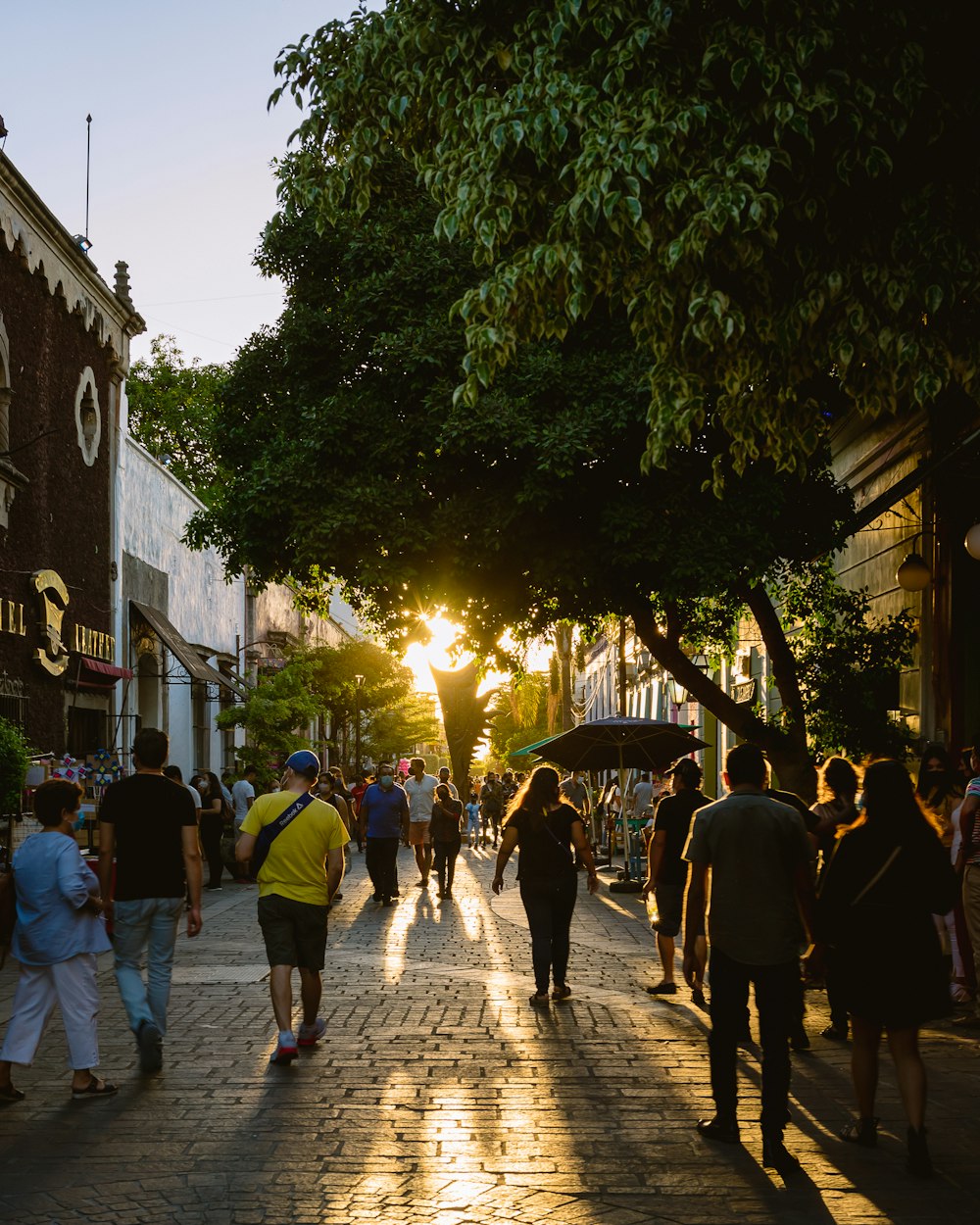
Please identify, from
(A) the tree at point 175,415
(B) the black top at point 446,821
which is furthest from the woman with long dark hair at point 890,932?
(A) the tree at point 175,415

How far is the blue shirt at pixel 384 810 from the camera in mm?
19141

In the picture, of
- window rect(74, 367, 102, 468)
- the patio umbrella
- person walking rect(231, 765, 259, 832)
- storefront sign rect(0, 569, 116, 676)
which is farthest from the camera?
window rect(74, 367, 102, 468)

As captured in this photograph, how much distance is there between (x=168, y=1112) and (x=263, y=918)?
179 cm

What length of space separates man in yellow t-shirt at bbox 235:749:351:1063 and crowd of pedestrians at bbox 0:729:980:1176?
0.04ft

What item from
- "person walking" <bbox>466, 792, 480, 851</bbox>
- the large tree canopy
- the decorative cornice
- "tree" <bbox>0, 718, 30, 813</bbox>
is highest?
the decorative cornice

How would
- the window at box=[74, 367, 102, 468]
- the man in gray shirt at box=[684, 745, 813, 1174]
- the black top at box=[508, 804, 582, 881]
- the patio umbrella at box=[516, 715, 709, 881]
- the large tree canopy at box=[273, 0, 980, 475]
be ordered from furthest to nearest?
the window at box=[74, 367, 102, 468]
the patio umbrella at box=[516, 715, 709, 881]
the black top at box=[508, 804, 582, 881]
the large tree canopy at box=[273, 0, 980, 475]
the man in gray shirt at box=[684, 745, 813, 1174]

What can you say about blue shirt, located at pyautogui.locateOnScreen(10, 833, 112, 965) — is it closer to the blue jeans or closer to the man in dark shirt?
the blue jeans

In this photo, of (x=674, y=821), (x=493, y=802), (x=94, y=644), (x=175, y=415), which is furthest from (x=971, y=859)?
(x=175, y=415)

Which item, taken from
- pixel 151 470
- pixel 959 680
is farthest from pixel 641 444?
pixel 151 470

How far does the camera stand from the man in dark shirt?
11.0 metres

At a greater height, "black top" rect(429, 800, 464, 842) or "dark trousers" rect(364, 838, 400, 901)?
"black top" rect(429, 800, 464, 842)

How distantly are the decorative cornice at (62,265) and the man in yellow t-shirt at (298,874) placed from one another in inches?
478

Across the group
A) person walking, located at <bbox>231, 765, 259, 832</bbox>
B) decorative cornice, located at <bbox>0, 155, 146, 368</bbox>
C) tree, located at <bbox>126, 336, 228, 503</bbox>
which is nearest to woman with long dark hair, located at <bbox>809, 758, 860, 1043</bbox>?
person walking, located at <bbox>231, 765, 259, 832</bbox>

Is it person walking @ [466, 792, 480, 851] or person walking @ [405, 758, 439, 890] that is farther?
person walking @ [466, 792, 480, 851]
